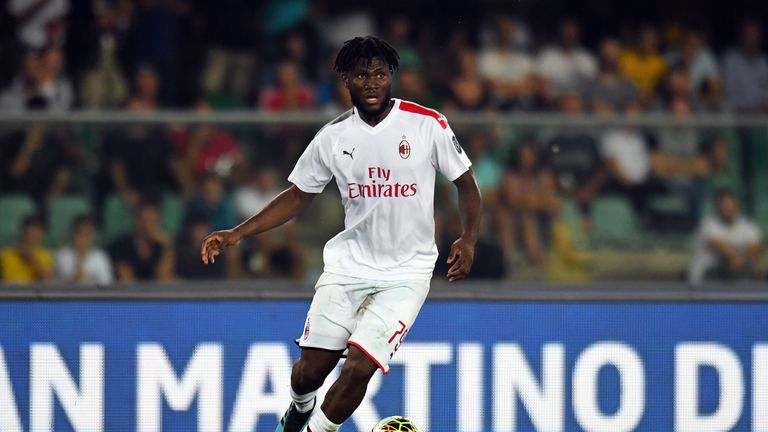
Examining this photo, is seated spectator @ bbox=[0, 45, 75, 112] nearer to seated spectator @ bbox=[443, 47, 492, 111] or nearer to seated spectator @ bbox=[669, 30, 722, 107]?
seated spectator @ bbox=[443, 47, 492, 111]

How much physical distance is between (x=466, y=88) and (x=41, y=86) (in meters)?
3.34

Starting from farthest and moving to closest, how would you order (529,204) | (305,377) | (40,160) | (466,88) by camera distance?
(466,88) → (529,204) → (40,160) → (305,377)

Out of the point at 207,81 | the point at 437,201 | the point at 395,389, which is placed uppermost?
the point at 207,81

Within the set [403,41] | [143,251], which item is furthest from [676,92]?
[143,251]

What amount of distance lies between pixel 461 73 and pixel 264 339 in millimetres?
4047

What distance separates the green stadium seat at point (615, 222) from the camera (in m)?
7.89

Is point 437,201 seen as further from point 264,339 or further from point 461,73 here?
point 461,73

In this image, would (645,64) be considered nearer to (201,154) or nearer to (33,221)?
(201,154)

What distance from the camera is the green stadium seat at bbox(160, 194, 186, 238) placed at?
7789 mm

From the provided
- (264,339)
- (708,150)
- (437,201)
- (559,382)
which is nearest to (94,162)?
(264,339)

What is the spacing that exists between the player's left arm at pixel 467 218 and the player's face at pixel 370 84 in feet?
1.78

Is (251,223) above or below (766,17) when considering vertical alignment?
below

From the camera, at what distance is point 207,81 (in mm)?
11156

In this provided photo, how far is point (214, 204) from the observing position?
787 cm
